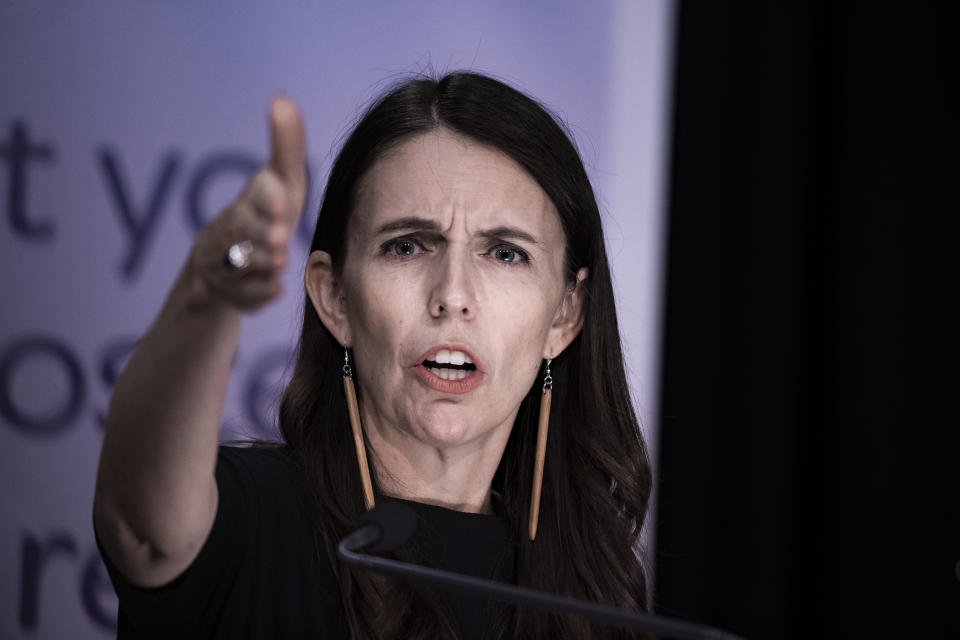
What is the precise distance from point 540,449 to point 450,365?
236mm

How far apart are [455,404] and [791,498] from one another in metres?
1.14

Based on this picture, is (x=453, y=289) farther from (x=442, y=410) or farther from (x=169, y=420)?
(x=169, y=420)

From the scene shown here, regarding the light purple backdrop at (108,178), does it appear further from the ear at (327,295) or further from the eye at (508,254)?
the eye at (508,254)

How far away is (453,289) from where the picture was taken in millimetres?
1346

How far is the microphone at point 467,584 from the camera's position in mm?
780

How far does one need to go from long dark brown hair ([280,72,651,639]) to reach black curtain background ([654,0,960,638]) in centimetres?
70

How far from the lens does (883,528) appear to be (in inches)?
81.7

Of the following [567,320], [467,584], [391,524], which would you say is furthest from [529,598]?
[567,320]

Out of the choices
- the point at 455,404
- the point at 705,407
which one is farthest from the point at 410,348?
the point at 705,407

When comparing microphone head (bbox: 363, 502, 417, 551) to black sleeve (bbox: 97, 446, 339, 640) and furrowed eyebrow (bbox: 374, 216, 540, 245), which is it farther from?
furrowed eyebrow (bbox: 374, 216, 540, 245)

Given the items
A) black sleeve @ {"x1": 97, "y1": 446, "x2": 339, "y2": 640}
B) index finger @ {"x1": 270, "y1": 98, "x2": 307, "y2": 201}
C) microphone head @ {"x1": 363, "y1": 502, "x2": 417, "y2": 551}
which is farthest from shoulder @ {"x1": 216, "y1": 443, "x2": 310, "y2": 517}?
index finger @ {"x1": 270, "y1": 98, "x2": 307, "y2": 201}

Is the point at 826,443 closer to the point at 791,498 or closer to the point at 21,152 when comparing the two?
the point at 791,498

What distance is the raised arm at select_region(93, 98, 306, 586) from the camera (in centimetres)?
77

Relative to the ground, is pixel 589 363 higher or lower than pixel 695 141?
lower
